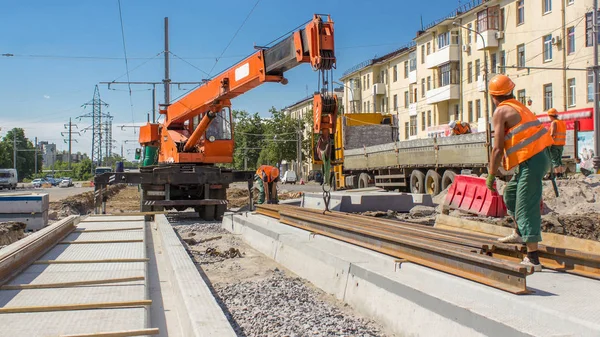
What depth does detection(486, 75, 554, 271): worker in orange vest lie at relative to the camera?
4.62 meters

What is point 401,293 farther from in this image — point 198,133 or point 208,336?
point 198,133

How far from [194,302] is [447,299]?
2063 mm

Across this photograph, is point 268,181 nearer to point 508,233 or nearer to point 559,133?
point 559,133

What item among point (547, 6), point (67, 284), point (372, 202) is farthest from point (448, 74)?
point (67, 284)

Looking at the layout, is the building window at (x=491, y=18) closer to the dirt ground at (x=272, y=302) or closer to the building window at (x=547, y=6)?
the building window at (x=547, y=6)

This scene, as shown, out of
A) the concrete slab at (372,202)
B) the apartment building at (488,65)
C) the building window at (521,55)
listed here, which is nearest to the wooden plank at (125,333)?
the concrete slab at (372,202)

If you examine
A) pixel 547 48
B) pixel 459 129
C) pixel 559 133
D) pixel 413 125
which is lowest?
pixel 559 133

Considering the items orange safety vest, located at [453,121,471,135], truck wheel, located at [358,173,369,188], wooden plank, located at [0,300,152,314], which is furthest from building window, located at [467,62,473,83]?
wooden plank, located at [0,300,152,314]

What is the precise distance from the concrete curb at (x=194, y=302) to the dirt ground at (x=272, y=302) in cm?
36

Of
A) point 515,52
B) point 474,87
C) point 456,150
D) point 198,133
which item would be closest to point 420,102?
point 474,87

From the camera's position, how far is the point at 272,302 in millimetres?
5625

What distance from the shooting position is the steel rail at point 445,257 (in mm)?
4086

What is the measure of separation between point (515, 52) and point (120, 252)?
117 feet

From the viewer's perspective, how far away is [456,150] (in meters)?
17.7
